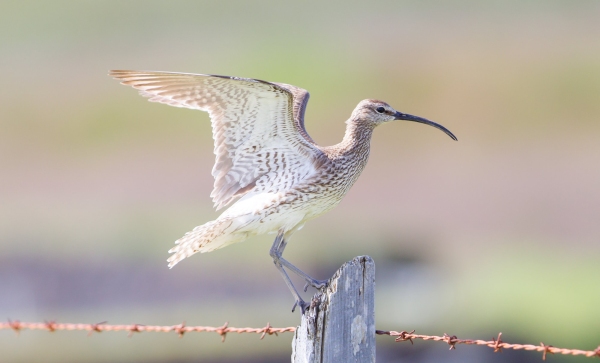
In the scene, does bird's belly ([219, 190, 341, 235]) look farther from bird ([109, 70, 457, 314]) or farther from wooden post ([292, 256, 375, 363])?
wooden post ([292, 256, 375, 363])

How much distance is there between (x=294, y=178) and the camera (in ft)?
33.3

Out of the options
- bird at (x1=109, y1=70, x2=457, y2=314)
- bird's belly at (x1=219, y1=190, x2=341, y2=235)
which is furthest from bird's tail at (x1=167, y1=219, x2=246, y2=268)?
bird's belly at (x1=219, y1=190, x2=341, y2=235)

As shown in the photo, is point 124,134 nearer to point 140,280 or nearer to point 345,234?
point 345,234

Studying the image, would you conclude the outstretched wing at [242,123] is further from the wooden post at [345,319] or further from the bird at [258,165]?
the wooden post at [345,319]

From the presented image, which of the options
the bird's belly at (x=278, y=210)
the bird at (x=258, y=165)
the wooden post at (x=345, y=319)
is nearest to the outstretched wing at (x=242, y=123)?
the bird at (x=258, y=165)

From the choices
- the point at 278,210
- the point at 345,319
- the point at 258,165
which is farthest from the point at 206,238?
the point at 345,319

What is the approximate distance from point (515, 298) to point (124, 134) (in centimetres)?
3105

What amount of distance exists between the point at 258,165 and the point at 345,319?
353 centimetres

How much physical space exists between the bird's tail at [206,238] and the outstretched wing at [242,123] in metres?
0.28

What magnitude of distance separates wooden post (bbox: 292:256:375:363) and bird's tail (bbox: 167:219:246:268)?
10.3 feet

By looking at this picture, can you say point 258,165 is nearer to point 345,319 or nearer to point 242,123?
point 242,123

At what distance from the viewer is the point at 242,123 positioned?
9.96 meters

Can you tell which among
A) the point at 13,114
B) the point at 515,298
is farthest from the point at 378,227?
the point at 13,114

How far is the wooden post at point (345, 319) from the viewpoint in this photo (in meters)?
6.89
